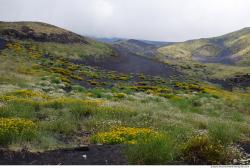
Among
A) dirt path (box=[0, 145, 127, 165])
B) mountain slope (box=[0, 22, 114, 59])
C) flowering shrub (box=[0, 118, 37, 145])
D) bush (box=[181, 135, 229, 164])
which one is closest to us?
dirt path (box=[0, 145, 127, 165])

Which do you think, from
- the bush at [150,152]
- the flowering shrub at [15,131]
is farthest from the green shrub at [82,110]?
the bush at [150,152]

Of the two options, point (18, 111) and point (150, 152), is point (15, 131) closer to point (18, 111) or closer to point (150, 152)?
point (150, 152)

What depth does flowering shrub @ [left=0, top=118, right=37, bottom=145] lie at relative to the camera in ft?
28.8

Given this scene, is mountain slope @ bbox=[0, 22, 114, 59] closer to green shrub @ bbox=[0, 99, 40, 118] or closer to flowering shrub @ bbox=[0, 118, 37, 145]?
green shrub @ bbox=[0, 99, 40, 118]

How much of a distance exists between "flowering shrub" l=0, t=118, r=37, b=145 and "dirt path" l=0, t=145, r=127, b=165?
656mm

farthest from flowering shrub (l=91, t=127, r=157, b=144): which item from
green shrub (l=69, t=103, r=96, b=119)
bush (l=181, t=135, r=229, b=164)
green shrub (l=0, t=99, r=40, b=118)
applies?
green shrub (l=69, t=103, r=96, b=119)

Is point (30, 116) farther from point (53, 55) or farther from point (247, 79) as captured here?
point (247, 79)

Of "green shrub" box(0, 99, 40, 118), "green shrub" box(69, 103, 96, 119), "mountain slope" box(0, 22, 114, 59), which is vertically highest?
"mountain slope" box(0, 22, 114, 59)

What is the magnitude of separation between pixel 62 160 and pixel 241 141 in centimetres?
665

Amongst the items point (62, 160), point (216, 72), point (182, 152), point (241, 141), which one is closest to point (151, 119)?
point (241, 141)

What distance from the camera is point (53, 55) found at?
70188mm

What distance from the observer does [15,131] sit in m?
9.02

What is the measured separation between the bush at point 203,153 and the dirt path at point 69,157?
141 cm

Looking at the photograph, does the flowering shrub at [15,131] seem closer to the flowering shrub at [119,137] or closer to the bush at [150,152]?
the flowering shrub at [119,137]
